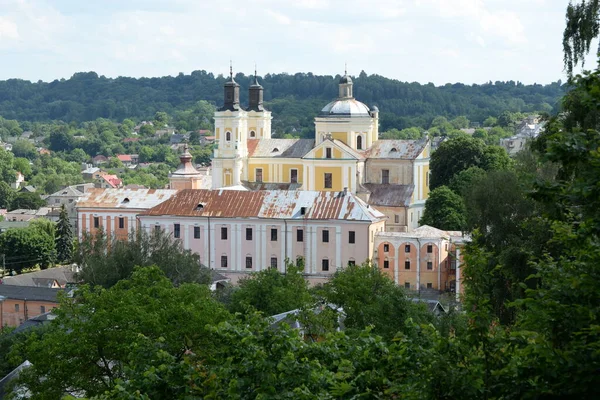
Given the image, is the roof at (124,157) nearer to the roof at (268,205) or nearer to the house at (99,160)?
the house at (99,160)

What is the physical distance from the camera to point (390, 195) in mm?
61656

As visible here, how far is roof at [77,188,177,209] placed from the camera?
58375mm

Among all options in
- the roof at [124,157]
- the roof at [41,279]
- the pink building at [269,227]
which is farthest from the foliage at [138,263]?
the roof at [124,157]

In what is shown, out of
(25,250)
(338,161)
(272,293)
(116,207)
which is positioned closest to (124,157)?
(25,250)

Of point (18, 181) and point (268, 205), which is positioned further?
point (18, 181)

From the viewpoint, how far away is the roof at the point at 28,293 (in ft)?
155

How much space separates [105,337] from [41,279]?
3449 cm

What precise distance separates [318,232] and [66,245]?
21503 millimetres

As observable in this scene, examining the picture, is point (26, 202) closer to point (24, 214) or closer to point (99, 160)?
point (24, 214)

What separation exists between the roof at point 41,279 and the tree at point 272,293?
62.9ft

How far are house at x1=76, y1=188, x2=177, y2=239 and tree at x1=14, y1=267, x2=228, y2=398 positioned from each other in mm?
33294

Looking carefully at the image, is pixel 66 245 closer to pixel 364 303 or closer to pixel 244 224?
pixel 244 224

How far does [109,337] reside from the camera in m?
23.1

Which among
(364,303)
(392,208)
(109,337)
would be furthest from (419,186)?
(109,337)
